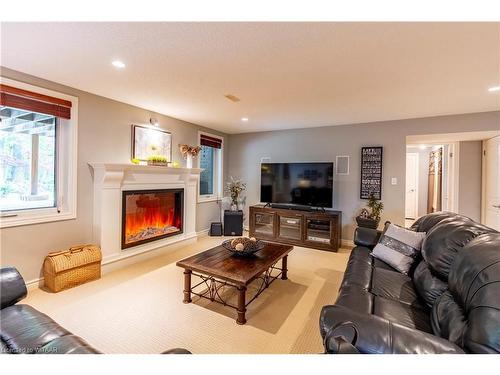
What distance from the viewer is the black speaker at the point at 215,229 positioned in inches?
194

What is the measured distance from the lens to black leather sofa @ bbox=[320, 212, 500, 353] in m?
0.90

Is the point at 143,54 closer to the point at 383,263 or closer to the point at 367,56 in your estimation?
the point at 367,56

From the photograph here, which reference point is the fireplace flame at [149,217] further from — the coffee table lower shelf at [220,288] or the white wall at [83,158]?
the coffee table lower shelf at [220,288]

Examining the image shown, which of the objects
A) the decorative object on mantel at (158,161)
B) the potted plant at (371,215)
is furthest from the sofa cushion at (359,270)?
the decorative object on mantel at (158,161)

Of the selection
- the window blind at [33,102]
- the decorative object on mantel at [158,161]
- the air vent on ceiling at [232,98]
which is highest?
the air vent on ceiling at [232,98]

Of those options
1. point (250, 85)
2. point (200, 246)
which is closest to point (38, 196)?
point (200, 246)

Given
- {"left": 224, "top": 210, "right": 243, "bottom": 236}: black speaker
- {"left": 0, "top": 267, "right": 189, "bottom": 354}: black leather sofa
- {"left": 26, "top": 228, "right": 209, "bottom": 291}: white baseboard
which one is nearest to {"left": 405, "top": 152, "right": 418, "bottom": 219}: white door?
{"left": 224, "top": 210, "right": 243, "bottom": 236}: black speaker

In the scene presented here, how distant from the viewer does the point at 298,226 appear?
4438 millimetres

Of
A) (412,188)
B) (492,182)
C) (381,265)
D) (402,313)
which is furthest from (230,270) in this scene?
(412,188)

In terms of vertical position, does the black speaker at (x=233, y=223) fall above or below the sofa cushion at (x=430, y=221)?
below

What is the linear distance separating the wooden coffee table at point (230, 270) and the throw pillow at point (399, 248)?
987 millimetres

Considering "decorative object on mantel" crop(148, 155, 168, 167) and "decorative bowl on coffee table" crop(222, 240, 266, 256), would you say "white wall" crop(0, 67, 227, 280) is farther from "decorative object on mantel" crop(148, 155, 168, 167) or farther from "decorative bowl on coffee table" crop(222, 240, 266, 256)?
"decorative bowl on coffee table" crop(222, 240, 266, 256)

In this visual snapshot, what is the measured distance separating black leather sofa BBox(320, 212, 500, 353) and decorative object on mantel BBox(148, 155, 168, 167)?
9.61 ft

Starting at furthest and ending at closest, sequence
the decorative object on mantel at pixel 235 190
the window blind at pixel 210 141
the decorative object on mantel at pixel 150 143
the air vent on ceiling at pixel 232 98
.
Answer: the decorative object on mantel at pixel 235 190
the window blind at pixel 210 141
the decorative object on mantel at pixel 150 143
the air vent on ceiling at pixel 232 98
